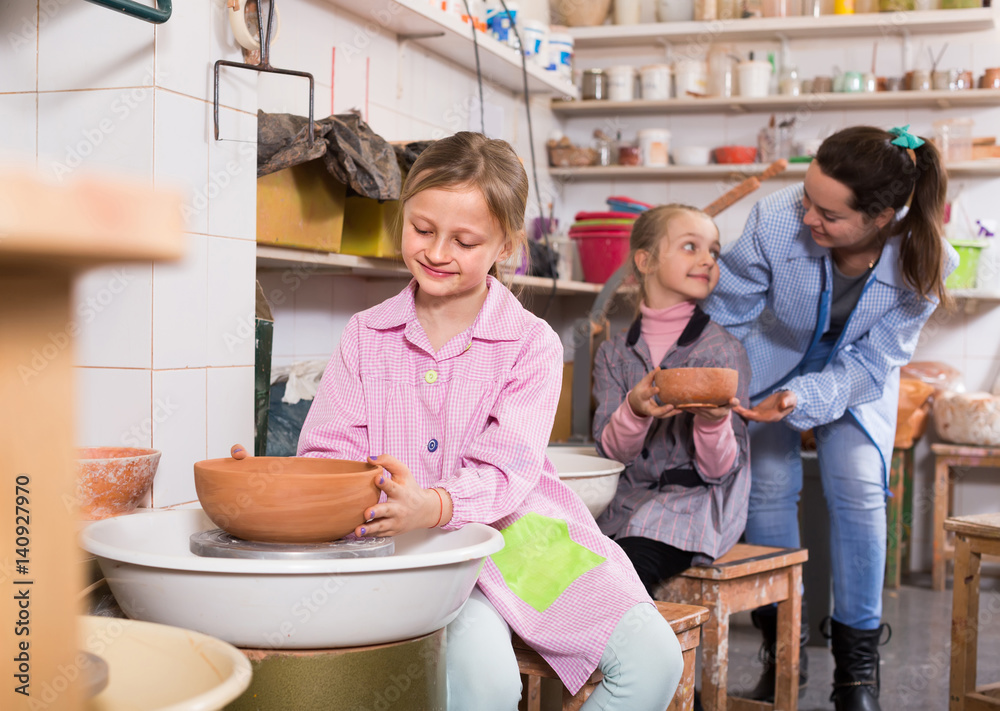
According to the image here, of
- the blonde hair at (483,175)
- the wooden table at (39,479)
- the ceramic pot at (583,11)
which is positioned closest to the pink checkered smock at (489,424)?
the blonde hair at (483,175)

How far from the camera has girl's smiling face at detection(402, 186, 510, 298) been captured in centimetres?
138

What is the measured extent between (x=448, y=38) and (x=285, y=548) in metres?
2.26

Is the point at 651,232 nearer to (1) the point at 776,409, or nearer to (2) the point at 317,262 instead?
(1) the point at 776,409

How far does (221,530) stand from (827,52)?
12.1 ft

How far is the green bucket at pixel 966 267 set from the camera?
3709 mm

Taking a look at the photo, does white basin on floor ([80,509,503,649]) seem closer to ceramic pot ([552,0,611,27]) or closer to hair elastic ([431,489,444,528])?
hair elastic ([431,489,444,528])

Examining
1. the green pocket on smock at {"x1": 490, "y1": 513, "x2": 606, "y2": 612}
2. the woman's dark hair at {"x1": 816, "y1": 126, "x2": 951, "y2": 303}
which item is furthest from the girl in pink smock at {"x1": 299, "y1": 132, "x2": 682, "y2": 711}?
the woman's dark hair at {"x1": 816, "y1": 126, "x2": 951, "y2": 303}

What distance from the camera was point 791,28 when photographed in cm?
391

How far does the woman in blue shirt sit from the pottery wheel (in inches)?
48.9

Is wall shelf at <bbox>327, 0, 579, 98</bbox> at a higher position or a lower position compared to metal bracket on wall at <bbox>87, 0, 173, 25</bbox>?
higher

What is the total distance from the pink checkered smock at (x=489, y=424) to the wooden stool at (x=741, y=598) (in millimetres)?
536

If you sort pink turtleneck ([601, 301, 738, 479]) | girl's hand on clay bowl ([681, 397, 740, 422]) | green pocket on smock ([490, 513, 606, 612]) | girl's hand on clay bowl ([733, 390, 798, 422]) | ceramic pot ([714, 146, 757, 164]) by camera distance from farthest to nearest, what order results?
ceramic pot ([714, 146, 757, 164]) < girl's hand on clay bowl ([733, 390, 798, 422]) < pink turtleneck ([601, 301, 738, 479]) < girl's hand on clay bowl ([681, 397, 740, 422]) < green pocket on smock ([490, 513, 606, 612])

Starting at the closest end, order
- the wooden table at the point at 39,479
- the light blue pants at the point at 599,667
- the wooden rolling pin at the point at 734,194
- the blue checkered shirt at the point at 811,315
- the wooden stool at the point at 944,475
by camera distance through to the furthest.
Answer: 1. the wooden table at the point at 39,479
2. the light blue pants at the point at 599,667
3. the blue checkered shirt at the point at 811,315
4. the wooden rolling pin at the point at 734,194
5. the wooden stool at the point at 944,475

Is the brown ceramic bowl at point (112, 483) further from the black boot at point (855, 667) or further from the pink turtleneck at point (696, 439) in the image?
the black boot at point (855, 667)
